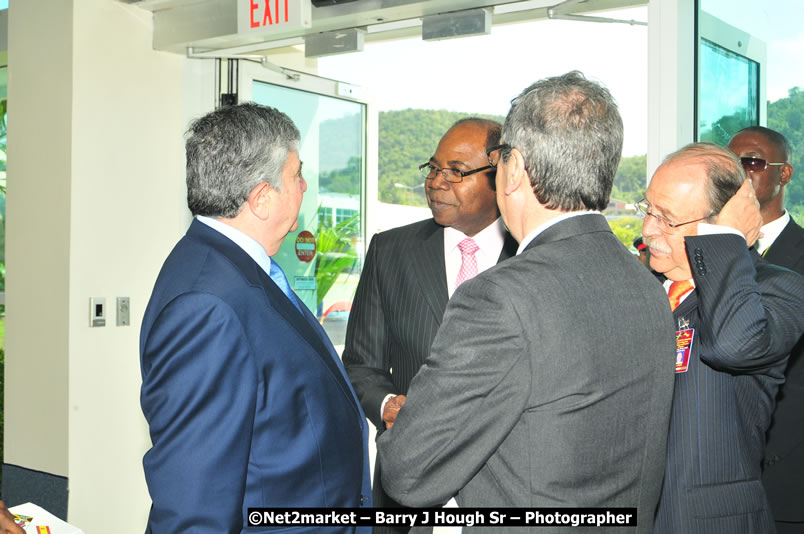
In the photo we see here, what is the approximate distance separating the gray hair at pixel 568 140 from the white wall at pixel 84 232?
3105 mm

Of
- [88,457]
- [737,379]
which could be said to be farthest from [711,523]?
[88,457]

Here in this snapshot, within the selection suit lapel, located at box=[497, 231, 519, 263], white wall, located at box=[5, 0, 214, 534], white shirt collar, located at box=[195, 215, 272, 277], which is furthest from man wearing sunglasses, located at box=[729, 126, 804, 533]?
white wall, located at box=[5, 0, 214, 534]

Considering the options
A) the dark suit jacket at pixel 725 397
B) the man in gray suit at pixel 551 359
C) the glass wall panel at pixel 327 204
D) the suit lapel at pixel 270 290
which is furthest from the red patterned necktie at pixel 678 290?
the glass wall panel at pixel 327 204

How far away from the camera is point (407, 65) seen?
17938 millimetres

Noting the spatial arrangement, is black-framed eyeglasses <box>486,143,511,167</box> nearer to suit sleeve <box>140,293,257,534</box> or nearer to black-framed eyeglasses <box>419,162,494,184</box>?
suit sleeve <box>140,293,257,534</box>

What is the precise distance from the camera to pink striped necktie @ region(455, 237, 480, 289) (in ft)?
7.59

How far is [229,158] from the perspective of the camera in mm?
1546

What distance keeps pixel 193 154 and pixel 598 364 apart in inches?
37.9

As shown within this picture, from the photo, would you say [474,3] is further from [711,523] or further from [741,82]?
[711,523]

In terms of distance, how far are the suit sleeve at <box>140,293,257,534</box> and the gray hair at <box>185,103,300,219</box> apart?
29 cm

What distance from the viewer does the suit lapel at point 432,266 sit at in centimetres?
224

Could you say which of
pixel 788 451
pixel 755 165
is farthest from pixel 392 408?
pixel 755 165

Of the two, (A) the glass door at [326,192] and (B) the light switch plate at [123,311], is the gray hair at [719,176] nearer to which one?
(A) the glass door at [326,192]

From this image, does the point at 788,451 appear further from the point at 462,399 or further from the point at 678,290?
the point at 462,399
